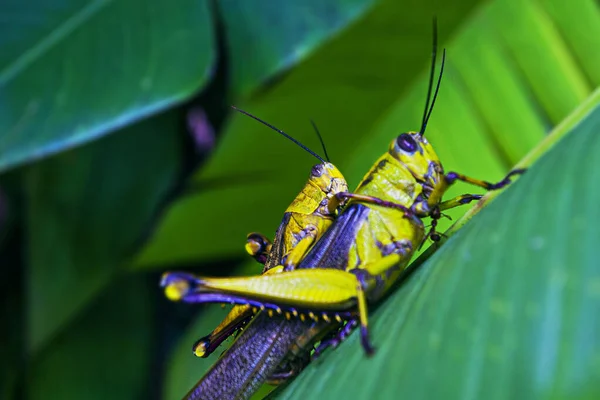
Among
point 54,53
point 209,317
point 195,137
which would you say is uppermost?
point 54,53

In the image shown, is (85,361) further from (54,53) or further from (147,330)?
(54,53)

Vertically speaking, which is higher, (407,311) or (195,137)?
(195,137)

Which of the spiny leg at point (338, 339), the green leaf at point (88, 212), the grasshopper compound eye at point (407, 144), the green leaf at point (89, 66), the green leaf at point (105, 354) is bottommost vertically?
the green leaf at point (105, 354)

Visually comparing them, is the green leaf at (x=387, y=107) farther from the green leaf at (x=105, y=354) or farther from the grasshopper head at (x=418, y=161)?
the green leaf at (x=105, y=354)

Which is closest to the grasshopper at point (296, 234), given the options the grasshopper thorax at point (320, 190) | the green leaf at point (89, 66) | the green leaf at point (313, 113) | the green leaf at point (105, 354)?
the grasshopper thorax at point (320, 190)

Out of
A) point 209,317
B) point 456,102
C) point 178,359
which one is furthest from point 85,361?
point 456,102

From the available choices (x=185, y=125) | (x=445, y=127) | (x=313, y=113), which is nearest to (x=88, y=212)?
(x=185, y=125)

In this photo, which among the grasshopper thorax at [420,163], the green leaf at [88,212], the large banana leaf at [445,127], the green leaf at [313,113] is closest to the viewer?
the large banana leaf at [445,127]

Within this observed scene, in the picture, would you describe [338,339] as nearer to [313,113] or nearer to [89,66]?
[313,113]
